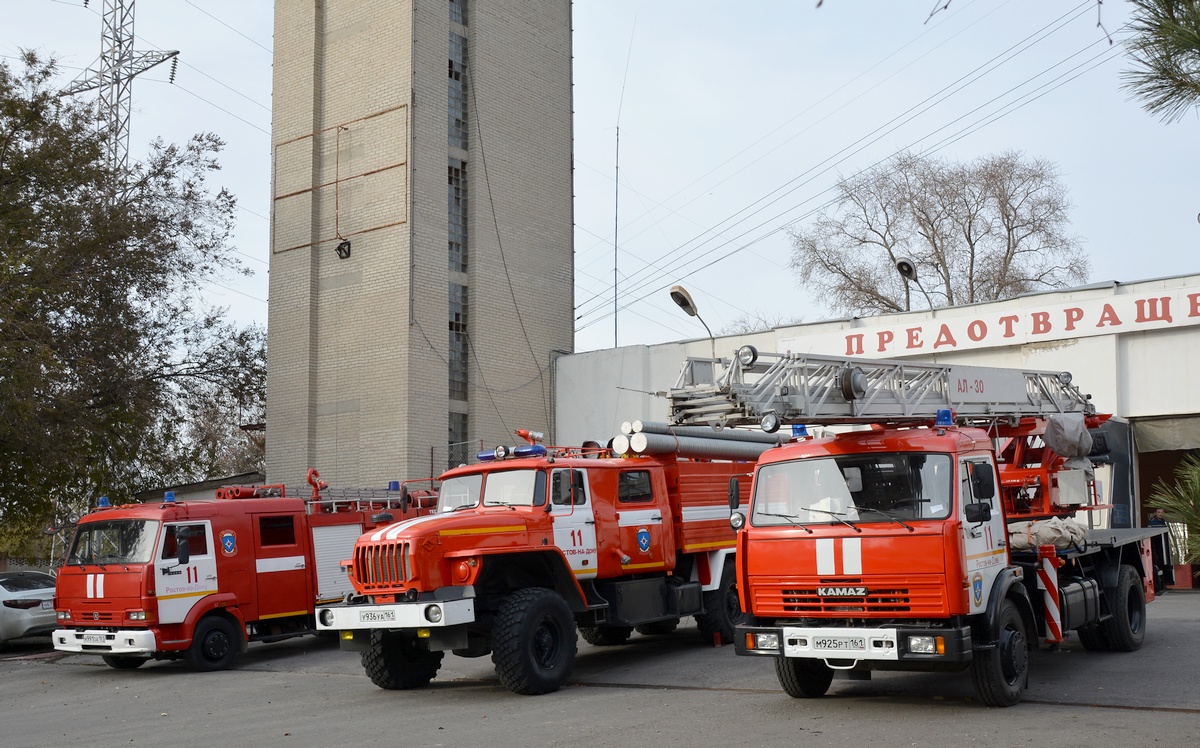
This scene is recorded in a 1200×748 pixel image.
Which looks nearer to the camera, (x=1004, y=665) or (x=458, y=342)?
(x=1004, y=665)

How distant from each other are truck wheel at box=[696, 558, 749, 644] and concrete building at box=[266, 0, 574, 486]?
14.0 meters

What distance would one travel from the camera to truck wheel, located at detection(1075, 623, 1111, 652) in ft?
41.5

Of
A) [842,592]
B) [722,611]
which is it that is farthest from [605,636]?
[842,592]

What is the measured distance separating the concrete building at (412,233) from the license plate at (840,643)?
19351 millimetres

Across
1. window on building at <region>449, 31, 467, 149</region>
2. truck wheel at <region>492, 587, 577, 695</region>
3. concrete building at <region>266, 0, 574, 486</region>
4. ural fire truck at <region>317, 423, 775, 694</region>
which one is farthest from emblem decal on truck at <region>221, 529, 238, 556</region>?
window on building at <region>449, 31, 467, 149</region>

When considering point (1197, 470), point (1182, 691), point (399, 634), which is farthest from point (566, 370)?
point (1197, 470)

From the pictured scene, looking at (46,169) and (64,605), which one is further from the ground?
(46,169)

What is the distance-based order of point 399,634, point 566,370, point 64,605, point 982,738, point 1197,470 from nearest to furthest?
point 1197,470
point 982,738
point 399,634
point 64,605
point 566,370

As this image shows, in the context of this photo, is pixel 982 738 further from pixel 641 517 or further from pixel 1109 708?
pixel 641 517

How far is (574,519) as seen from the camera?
13.2 m

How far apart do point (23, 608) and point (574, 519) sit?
11.3 metres

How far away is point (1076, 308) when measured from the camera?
23031 mm

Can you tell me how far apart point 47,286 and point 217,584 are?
26.6 ft

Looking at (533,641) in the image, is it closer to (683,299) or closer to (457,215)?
(683,299)
